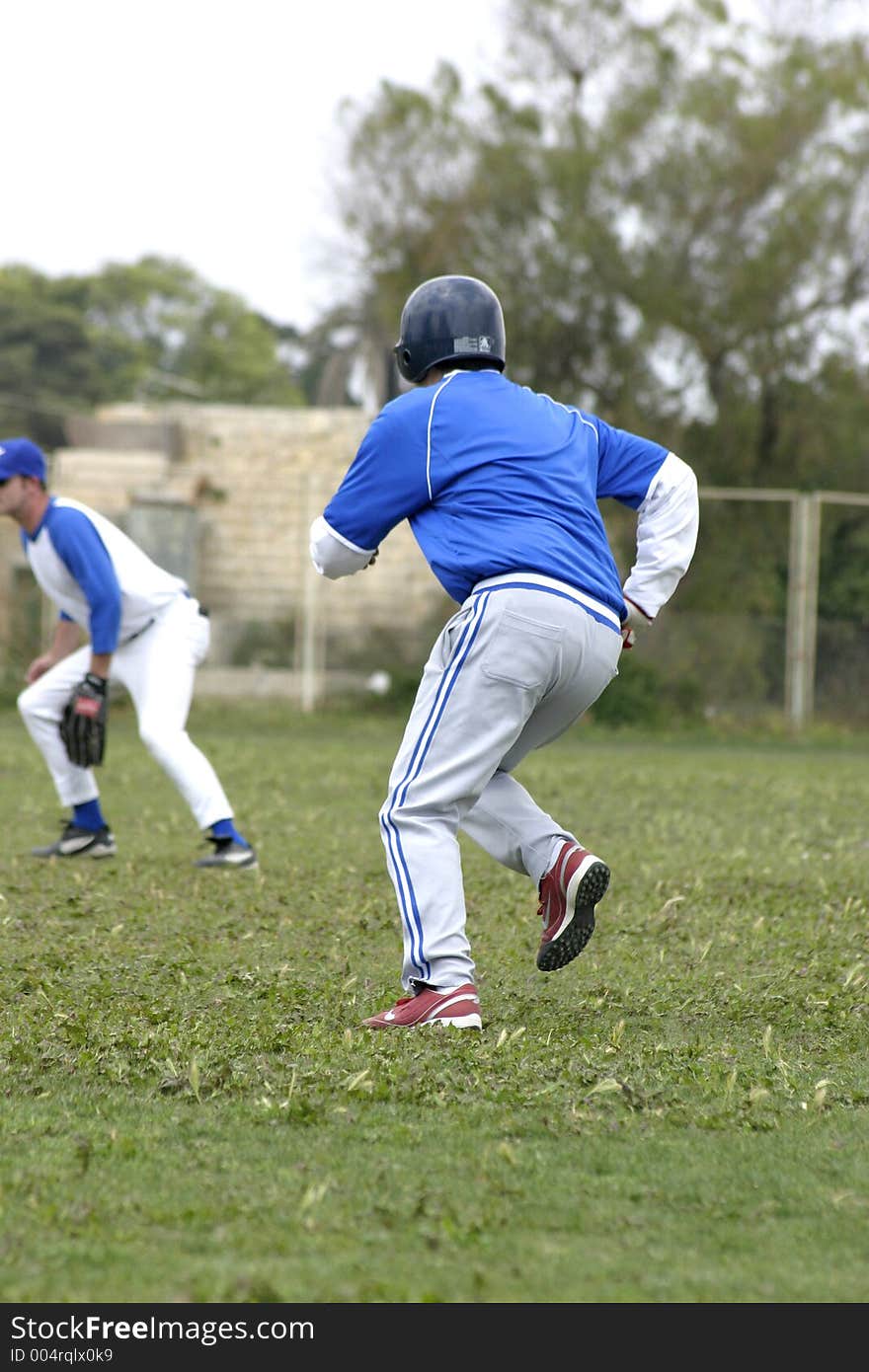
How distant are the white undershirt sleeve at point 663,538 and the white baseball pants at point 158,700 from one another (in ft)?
12.0

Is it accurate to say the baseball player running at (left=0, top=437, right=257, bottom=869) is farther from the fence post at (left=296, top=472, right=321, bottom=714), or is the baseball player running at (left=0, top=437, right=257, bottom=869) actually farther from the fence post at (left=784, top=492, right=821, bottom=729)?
the fence post at (left=784, top=492, right=821, bottom=729)

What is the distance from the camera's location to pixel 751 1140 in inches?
Answer: 150

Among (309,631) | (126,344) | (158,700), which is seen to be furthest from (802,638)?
(126,344)

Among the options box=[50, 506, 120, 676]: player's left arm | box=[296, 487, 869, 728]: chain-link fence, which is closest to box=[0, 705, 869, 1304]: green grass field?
box=[50, 506, 120, 676]: player's left arm

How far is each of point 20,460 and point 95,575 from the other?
0.71 meters

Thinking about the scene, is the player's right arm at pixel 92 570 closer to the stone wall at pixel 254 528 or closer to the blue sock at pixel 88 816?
the blue sock at pixel 88 816

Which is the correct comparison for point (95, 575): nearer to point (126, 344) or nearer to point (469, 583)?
point (469, 583)

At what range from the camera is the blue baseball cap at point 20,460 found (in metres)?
8.21

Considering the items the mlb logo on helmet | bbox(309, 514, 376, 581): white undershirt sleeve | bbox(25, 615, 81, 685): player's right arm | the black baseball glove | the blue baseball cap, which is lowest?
the black baseball glove

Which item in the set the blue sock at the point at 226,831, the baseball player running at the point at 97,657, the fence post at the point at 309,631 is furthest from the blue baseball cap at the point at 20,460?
the fence post at the point at 309,631

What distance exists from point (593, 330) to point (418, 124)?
4.37 m

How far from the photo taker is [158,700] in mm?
8438

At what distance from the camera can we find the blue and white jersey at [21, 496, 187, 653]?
26.7 ft

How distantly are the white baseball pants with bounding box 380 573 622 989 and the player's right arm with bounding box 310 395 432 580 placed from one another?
337mm
